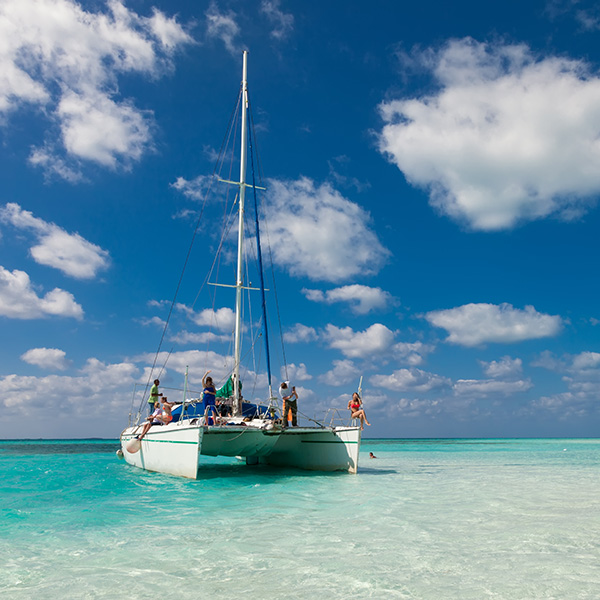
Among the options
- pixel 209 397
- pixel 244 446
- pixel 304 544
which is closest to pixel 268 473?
pixel 244 446

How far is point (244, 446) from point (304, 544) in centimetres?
867

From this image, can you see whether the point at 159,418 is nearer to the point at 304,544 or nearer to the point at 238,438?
the point at 238,438

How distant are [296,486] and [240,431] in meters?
2.14

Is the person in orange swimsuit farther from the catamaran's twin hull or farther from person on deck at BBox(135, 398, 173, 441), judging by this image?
person on deck at BBox(135, 398, 173, 441)

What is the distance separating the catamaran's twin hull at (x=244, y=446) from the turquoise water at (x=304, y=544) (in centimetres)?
159

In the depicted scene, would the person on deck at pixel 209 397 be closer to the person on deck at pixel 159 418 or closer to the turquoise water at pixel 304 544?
the person on deck at pixel 159 418

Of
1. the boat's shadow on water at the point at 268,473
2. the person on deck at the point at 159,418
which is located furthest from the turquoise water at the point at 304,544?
the person on deck at the point at 159,418

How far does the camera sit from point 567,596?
474 centimetres

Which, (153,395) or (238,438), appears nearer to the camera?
(238,438)

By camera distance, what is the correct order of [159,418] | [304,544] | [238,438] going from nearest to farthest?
1. [304,544]
2. [238,438]
3. [159,418]

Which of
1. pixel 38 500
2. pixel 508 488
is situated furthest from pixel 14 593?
pixel 508 488

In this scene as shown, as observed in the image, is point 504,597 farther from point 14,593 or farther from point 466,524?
point 14,593

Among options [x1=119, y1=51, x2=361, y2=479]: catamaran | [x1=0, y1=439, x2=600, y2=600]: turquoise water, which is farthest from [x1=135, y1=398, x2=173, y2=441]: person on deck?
[x1=0, y1=439, x2=600, y2=600]: turquoise water

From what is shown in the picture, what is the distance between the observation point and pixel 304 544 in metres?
6.79
